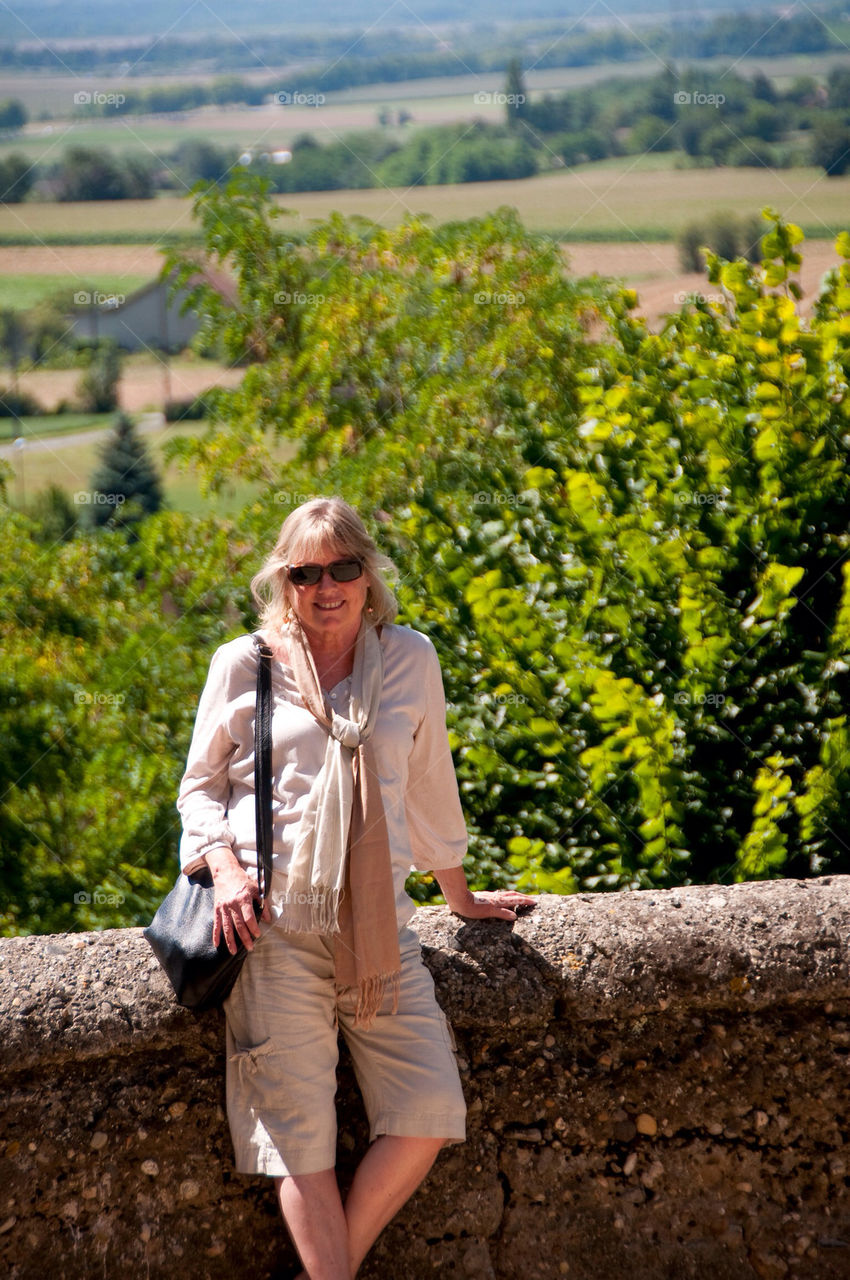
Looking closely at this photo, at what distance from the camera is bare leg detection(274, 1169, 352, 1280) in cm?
187

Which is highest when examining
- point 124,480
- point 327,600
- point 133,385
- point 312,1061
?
point 133,385

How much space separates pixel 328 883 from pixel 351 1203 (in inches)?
19.0

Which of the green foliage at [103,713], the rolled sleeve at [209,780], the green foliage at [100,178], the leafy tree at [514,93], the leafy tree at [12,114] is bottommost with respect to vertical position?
the green foliage at [103,713]

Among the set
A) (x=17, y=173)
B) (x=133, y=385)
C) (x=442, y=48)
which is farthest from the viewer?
(x=133, y=385)

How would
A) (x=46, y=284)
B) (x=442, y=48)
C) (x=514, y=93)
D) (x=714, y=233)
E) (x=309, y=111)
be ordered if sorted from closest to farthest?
1. (x=514, y=93)
2. (x=714, y=233)
3. (x=309, y=111)
4. (x=442, y=48)
5. (x=46, y=284)

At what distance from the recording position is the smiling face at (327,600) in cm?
216

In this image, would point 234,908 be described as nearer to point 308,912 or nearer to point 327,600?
point 308,912

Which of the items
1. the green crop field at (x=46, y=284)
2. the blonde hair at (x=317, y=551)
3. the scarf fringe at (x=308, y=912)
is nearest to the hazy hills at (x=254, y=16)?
the green crop field at (x=46, y=284)

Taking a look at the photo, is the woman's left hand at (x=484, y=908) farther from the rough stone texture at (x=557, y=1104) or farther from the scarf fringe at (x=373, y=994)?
the scarf fringe at (x=373, y=994)

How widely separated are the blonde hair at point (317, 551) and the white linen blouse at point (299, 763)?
0.21 ft

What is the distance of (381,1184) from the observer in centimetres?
194

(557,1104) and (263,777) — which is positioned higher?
(263,777)

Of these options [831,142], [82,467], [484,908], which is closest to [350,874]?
[484,908]

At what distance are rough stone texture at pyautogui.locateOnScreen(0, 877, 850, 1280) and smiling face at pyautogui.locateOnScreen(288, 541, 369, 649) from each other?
0.56 m
